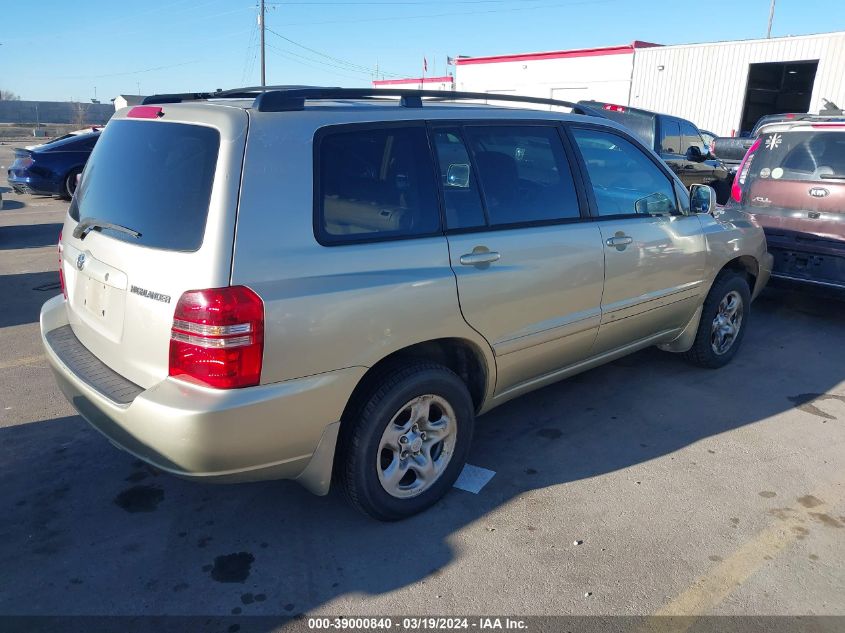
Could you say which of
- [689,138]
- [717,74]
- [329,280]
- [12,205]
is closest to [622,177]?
[329,280]

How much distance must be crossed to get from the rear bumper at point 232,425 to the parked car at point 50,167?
36.4 feet

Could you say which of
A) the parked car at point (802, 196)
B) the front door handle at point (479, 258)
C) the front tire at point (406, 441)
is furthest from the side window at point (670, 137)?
the front tire at point (406, 441)

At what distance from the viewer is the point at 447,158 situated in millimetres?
3178

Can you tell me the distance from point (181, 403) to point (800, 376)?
4.61 m

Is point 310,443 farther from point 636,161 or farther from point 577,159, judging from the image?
point 636,161

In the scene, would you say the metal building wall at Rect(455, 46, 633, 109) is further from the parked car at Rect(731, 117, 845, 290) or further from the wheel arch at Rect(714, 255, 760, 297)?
the wheel arch at Rect(714, 255, 760, 297)

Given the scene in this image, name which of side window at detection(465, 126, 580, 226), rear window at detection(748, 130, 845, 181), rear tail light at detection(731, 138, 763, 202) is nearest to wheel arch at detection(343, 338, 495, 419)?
side window at detection(465, 126, 580, 226)

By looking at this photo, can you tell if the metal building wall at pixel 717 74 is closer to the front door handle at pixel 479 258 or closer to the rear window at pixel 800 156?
the rear window at pixel 800 156

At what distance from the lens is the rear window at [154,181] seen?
2.50 metres

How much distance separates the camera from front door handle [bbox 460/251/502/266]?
3080mm

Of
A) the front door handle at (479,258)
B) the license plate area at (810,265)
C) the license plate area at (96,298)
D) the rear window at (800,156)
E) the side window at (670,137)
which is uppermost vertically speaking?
the side window at (670,137)

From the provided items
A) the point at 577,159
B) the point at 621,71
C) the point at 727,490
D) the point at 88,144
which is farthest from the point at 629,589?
the point at 621,71

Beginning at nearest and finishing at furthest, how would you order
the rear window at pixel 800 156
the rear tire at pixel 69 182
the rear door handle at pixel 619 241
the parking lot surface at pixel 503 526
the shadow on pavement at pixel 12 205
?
the parking lot surface at pixel 503 526, the rear door handle at pixel 619 241, the rear window at pixel 800 156, the rear tire at pixel 69 182, the shadow on pavement at pixel 12 205

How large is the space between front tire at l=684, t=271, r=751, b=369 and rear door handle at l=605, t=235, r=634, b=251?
1218 millimetres
